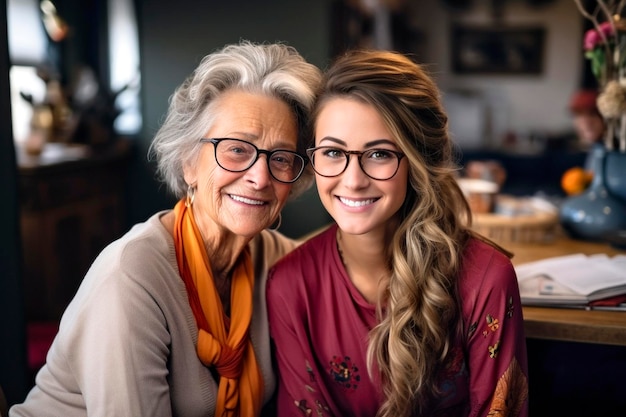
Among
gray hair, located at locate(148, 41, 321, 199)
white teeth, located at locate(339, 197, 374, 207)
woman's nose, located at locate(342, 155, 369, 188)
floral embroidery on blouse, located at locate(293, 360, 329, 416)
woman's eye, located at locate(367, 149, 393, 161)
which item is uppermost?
gray hair, located at locate(148, 41, 321, 199)

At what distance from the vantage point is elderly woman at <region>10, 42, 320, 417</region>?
138 centimetres

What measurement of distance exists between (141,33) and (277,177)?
314 centimetres

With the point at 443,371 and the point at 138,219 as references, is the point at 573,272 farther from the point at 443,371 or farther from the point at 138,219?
the point at 138,219

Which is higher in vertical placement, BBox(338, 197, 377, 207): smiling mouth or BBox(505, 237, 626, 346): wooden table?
BBox(338, 197, 377, 207): smiling mouth

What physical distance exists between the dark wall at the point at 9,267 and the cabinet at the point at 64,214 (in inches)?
68.3

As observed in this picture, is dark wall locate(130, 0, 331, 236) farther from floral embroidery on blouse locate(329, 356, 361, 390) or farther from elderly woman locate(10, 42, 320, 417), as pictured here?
floral embroidery on blouse locate(329, 356, 361, 390)

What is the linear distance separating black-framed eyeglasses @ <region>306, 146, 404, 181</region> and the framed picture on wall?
24.0 feet

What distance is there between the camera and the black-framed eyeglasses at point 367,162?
4.83 ft

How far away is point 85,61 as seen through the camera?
5.34m

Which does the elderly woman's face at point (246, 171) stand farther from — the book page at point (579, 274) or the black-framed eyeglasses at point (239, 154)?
the book page at point (579, 274)

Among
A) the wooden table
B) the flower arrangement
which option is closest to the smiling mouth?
the wooden table

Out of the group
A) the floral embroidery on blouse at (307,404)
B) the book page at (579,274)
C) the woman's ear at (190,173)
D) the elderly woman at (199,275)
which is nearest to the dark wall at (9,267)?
the elderly woman at (199,275)

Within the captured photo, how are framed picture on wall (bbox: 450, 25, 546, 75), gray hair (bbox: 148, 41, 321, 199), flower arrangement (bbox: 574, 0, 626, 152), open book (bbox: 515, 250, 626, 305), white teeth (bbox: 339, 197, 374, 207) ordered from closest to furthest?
1. white teeth (bbox: 339, 197, 374, 207)
2. gray hair (bbox: 148, 41, 321, 199)
3. open book (bbox: 515, 250, 626, 305)
4. flower arrangement (bbox: 574, 0, 626, 152)
5. framed picture on wall (bbox: 450, 25, 546, 75)

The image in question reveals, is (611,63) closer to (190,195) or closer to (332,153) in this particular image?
(332,153)
